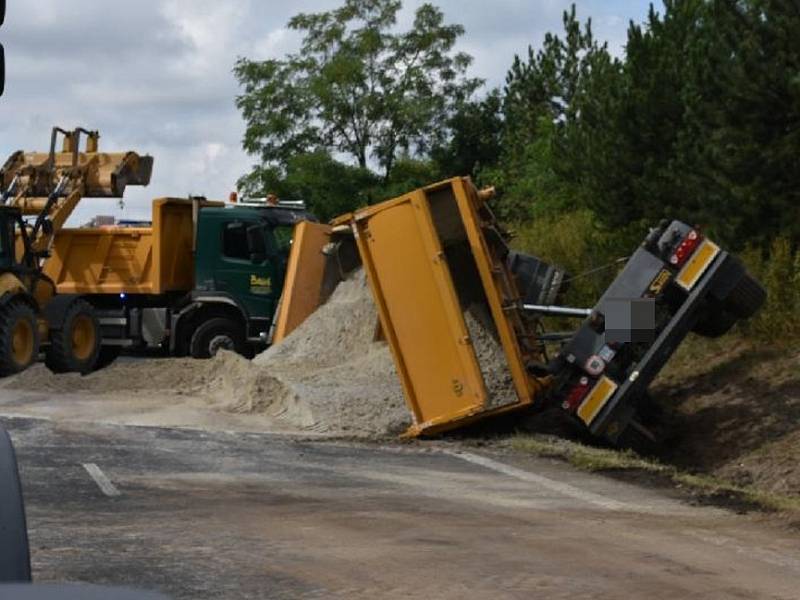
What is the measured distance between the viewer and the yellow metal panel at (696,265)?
Answer: 597 inches

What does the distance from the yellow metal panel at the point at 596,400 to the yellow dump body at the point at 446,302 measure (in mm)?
520

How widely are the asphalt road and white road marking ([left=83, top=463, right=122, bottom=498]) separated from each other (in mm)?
44

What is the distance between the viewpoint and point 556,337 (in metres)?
16.0

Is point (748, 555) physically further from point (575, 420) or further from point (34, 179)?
point (34, 179)

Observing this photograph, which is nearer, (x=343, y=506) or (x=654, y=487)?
(x=343, y=506)

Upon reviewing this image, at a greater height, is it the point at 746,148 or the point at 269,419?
the point at 746,148

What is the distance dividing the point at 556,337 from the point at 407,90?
36.8 m

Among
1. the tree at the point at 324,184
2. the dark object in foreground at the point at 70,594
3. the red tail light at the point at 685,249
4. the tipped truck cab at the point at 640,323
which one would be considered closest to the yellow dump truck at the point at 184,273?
the tipped truck cab at the point at 640,323

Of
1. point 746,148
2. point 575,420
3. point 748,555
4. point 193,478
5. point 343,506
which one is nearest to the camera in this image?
point 748,555

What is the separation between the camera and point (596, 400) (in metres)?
15.1

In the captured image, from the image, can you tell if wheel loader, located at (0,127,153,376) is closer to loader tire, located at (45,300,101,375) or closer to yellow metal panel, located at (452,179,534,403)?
loader tire, located at (45,300,101,375)

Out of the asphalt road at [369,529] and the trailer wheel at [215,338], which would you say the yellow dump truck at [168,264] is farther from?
the asphalt road at [369,529]

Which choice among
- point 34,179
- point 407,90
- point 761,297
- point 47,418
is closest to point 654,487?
point 761,297

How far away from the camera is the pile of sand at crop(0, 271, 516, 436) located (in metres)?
16.1
